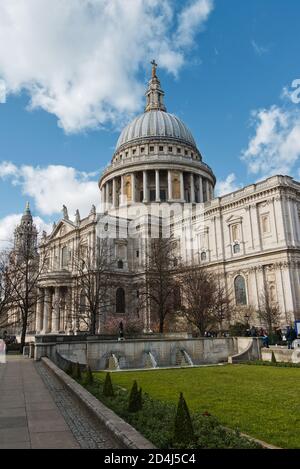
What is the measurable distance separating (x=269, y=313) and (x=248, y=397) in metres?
34.2

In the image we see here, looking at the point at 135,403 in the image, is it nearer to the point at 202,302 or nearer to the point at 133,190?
the point at 202,302

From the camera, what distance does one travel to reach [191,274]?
168 ft

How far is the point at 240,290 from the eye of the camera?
57.1m

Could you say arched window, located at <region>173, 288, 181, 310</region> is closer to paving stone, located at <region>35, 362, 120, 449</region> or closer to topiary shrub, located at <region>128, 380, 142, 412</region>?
paving stone, located at <region>35, 362, 120, 449</region>

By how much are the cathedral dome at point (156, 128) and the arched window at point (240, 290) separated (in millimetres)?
43140

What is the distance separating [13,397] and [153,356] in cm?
1929

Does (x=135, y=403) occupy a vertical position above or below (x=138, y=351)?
below

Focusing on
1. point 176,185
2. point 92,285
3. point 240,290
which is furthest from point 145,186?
point 92,285

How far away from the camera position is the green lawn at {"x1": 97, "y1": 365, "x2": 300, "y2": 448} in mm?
10023

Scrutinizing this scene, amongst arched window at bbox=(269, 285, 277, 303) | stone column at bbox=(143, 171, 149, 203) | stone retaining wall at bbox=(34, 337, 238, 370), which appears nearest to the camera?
stone retaining wall at bbox=(34, 337, 238, 370)

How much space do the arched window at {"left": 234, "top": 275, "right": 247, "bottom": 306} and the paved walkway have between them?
42.7m

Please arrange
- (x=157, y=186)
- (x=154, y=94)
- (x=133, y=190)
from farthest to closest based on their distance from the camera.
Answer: (x=154, y=94), (x=133, y=190), (x=157, y=186)

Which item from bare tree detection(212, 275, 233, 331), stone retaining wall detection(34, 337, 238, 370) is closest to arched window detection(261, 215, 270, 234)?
bare tree detection(212, 275, 233, 331)

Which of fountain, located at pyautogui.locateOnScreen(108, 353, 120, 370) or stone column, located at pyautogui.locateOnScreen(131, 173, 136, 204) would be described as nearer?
fountain, located at pyautogui.locateOnScreen(108, 353, 120, 370)
